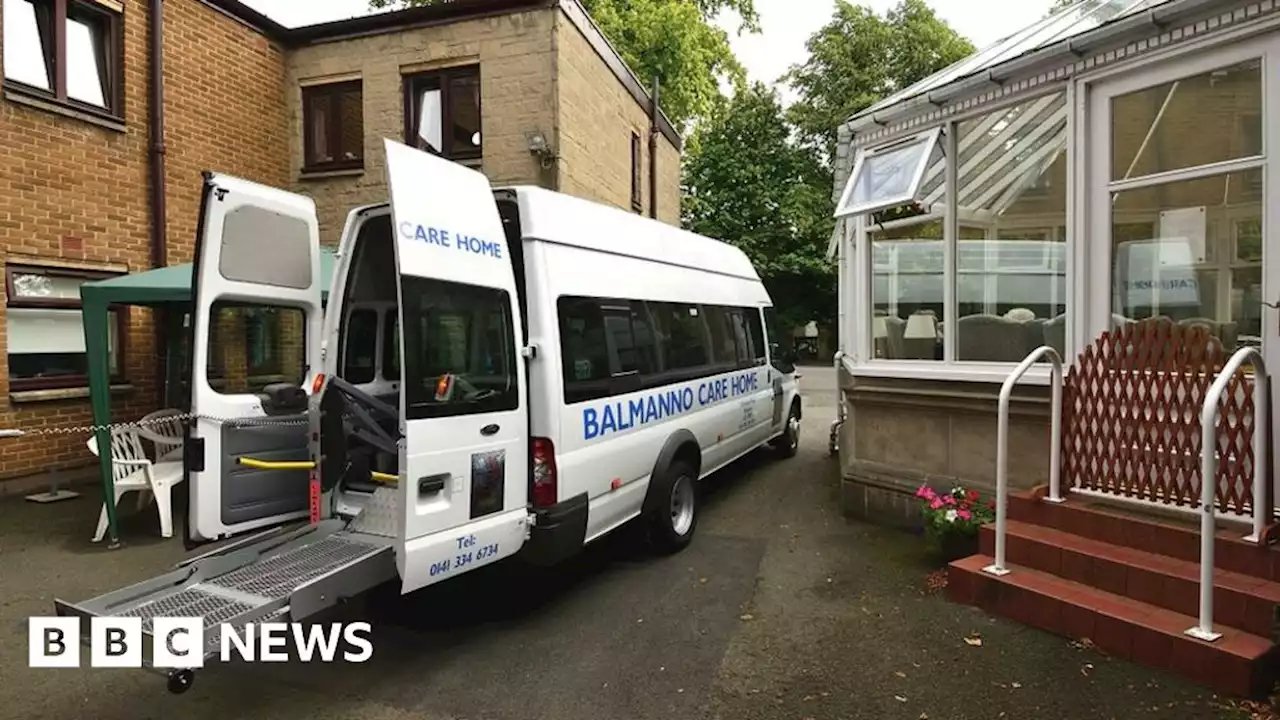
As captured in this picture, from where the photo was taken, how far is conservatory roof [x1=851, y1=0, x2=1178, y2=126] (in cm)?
497

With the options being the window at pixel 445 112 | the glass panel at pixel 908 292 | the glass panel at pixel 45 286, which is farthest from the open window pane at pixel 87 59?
the glass panel at pixel 908 292

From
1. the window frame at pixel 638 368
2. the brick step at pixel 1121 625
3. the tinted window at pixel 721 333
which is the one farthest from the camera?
the tinted window at pixel 721 333

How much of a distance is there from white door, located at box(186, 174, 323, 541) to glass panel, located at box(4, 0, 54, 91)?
5.31m

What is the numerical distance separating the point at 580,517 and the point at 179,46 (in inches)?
334

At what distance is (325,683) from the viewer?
3.68 metres

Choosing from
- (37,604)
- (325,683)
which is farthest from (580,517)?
(37,604)

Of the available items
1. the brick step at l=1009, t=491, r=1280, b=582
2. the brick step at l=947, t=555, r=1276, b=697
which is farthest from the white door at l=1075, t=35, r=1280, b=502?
the brick step at l=947, t=555, r=1276, b=697

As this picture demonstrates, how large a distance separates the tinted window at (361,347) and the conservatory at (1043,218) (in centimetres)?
401

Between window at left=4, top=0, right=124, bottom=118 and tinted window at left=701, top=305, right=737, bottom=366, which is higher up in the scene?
window at left=4, top=0, right=124, bottom=118

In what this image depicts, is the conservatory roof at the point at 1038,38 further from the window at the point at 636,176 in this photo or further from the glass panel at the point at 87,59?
the glass panel at the point at 87,59

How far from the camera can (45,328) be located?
776 centimetres

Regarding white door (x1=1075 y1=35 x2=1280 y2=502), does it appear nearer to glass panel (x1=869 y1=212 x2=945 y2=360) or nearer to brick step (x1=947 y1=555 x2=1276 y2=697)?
glass panel (x1=869 y1=212 x2=945 y2=360)

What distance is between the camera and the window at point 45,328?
7484 mm

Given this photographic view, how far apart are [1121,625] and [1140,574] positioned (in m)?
0.35
